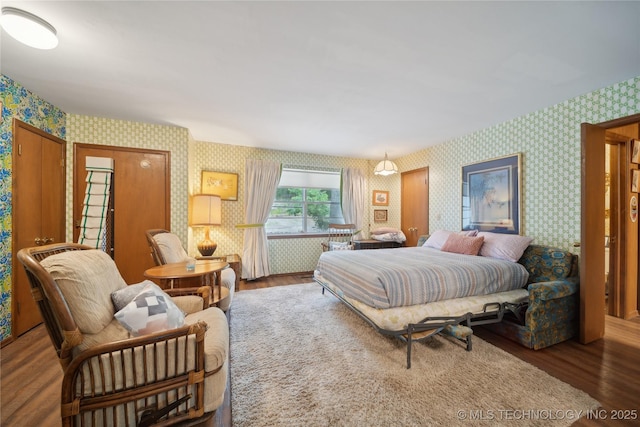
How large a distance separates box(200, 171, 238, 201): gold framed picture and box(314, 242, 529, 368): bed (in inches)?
109

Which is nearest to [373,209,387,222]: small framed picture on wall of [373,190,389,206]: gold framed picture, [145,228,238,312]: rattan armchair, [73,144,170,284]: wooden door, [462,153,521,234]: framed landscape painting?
[373,190,389,206]: gold framed picture

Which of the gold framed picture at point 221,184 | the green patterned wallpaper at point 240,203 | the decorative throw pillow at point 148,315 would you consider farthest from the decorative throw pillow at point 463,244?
the gold framed picture at point 221,184

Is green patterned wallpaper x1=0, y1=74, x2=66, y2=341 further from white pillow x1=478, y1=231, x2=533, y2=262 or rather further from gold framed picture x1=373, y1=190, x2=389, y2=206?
gold framed picture x1=373, y1=190, x2=389, y2=206

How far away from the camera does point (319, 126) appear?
3742 millimetres

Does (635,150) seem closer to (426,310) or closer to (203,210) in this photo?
(426,310)

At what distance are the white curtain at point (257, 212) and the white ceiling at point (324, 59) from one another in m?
1.46

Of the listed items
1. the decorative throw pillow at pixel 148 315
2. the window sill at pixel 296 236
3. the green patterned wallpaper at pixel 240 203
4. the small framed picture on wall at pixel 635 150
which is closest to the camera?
the decorative throw pillow at pixel 148 315

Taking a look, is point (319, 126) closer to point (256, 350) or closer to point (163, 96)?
point (163, 96)

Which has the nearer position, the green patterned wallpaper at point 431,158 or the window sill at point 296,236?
the green patterned wallpaper at point 431,158

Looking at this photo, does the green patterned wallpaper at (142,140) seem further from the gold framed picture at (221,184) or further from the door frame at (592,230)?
the door frame at (592,230)

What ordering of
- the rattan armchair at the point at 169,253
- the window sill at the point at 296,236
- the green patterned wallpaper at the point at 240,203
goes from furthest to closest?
the window sill at the point at 296,236, the green patterned wallpaper at the point at 240,203, the rattan armchair at the point at 169,253

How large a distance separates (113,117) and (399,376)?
458 cm

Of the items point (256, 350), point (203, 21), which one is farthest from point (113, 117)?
point (256, 350)

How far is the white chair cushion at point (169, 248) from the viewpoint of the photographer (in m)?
3.00
